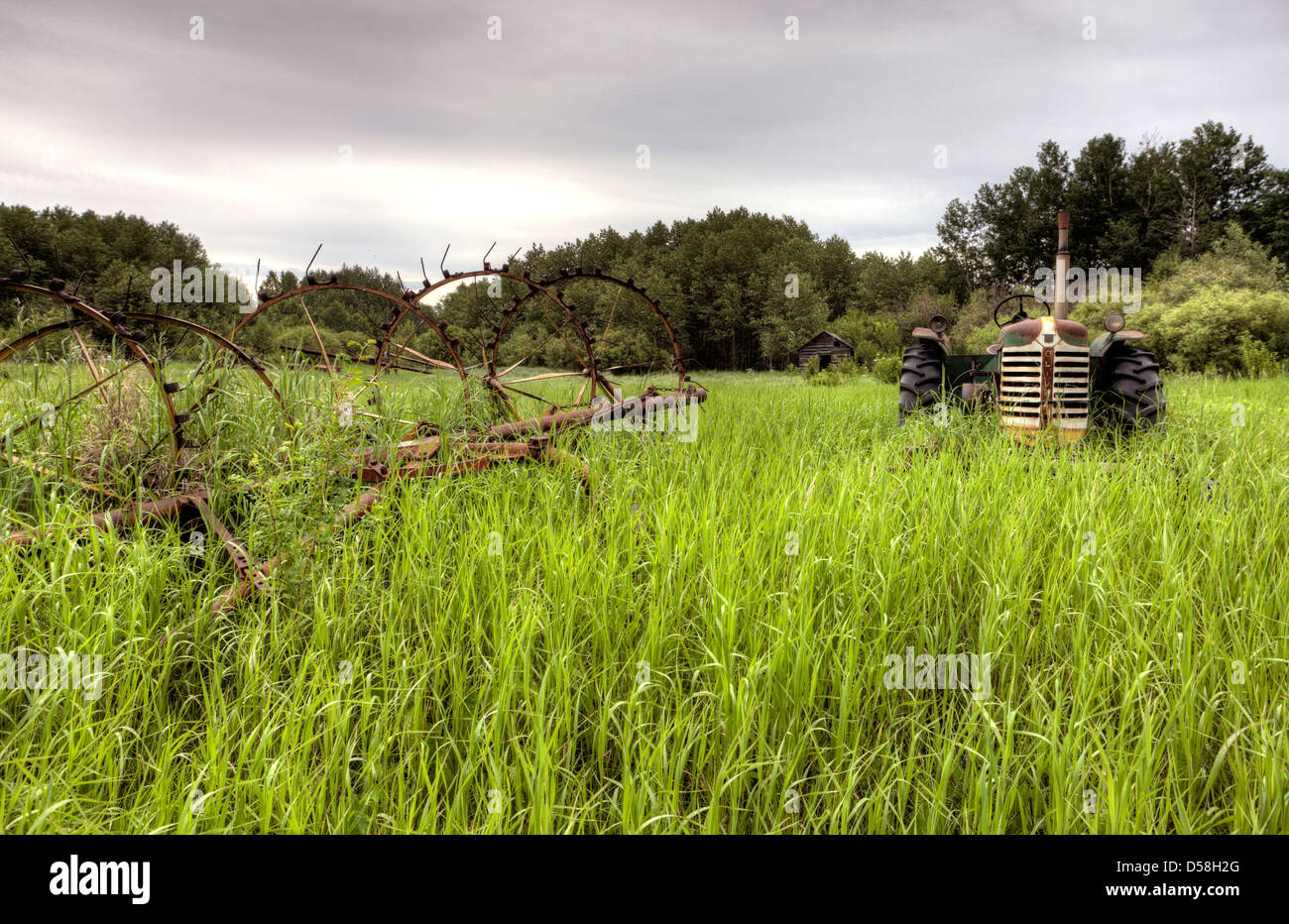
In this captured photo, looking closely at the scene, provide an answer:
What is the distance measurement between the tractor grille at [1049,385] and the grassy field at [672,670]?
1423 millimetres

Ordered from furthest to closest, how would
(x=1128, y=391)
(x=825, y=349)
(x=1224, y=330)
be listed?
(x=825, y=349), (x=1224, y=330), (x=1128, y=391)

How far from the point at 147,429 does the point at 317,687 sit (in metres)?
2.03

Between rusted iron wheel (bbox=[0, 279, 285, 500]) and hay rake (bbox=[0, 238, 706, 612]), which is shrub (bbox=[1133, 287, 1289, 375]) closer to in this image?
hay rake (bbox=[0, 238, 706, 612])

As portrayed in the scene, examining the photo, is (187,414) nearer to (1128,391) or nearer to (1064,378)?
(1064,378)

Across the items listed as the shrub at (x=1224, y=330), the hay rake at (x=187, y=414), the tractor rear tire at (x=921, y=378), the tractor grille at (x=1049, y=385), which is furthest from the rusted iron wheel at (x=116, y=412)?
the shrub at (x=1224, y=330)

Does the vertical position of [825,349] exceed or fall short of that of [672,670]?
it exceeds it

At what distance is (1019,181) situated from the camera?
55469 millimetres

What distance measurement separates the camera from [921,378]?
622 cm

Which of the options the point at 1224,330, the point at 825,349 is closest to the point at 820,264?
the point at 825,349

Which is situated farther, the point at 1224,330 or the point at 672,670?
the point at 1224,330

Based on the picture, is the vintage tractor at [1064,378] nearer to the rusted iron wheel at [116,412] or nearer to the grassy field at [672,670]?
the grassy field at [672,670]

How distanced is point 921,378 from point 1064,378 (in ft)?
5.03

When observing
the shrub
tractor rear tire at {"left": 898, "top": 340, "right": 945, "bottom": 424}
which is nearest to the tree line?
the shrub

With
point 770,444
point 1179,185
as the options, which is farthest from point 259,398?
point 1179,185
